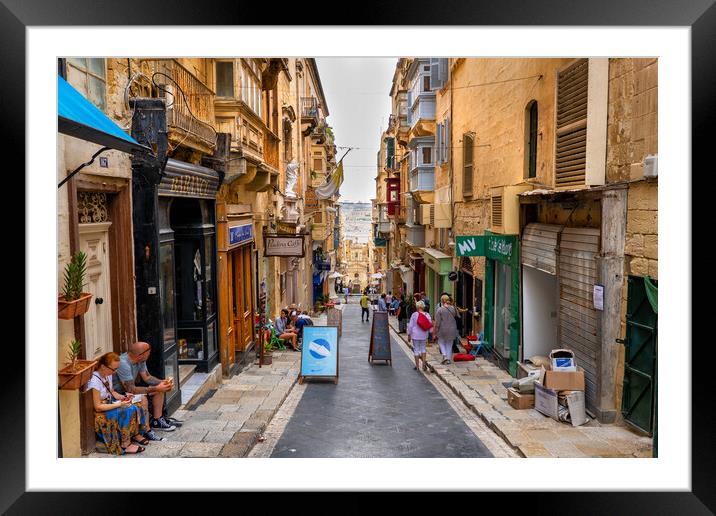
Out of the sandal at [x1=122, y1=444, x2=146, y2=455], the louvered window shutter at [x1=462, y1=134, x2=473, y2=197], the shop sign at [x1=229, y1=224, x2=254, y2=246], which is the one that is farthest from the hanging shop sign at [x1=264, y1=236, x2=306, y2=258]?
the sandal at [x1=122, y1=444, x2=146, y2=455]

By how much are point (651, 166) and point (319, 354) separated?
7369 millimetres

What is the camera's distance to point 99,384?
6.66 meters

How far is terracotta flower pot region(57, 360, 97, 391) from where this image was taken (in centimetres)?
588

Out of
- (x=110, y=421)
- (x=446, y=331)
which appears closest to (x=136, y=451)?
(x=110, y=421)

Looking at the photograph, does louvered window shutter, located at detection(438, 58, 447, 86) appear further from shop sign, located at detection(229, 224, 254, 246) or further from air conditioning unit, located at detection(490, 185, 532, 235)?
air conditioning unit, located at detection(490, 185, 532, 235)

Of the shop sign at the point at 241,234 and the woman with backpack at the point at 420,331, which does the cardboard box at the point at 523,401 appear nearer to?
the woman with backpack at the point at 420,331

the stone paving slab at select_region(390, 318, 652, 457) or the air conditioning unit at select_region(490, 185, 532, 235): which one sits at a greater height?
the air conditioning unit at select_region(490, 185, 532, 235)

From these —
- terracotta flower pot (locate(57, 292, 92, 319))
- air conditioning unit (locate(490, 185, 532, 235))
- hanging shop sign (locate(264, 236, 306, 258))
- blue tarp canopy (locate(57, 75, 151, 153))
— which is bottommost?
terracotta flower pot (locate(57, 292, 92, 319))

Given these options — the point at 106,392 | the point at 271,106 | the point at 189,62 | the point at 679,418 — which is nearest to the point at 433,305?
the point at 271,106

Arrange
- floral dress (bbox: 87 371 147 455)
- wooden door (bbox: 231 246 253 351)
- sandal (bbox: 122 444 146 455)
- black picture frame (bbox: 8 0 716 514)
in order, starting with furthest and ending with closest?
wooden door (bbox: 231 246 253 351)
sandal (bbox: 122 444 146 455)
floral dress (bbox: 87 371 147 455)
black picture frame (bbox: 8 0 716 514)

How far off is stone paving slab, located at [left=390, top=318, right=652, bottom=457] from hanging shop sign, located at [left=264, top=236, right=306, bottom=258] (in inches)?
278

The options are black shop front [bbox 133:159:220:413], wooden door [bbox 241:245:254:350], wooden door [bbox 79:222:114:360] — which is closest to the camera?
wooden door [bbox 79:222:114:360]

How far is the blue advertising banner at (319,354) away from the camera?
41.0 ft
